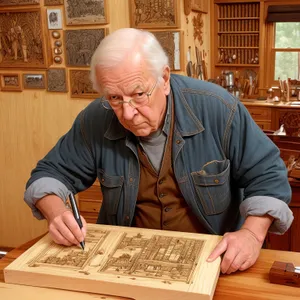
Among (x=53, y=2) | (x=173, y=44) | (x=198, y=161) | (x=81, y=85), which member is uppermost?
(x=53, y=2)

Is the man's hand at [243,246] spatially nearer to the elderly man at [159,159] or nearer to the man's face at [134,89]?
the elderly man at [159,159]

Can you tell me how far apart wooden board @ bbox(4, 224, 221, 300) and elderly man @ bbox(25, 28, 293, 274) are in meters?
0.09

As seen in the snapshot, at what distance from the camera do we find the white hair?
1.36 metres

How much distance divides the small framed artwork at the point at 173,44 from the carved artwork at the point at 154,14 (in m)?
0.06

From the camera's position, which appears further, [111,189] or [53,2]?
[53,2]

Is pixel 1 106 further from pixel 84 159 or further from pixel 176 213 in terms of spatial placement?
pixel 176 213

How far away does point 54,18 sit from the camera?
335 centimetres

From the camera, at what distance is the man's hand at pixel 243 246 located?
4.08ft

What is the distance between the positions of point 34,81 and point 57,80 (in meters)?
0.20

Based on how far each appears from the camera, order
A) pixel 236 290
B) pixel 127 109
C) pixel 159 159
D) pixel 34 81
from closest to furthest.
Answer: pixel 236 290, pixel 127 109, pixel 159 159, pixel 34 81

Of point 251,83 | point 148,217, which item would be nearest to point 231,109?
point 148,217

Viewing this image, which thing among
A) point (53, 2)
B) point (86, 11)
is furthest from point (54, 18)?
point (86, 11)

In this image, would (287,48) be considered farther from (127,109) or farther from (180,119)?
(127,109)

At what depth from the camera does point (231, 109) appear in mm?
1568
